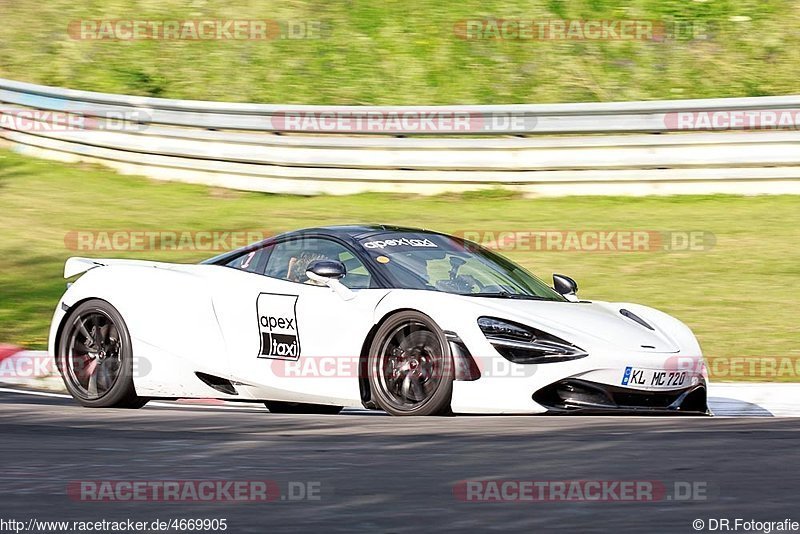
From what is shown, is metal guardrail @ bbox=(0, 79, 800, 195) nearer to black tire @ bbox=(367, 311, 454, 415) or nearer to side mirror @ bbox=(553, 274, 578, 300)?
side mirror @ bbox=(553, 274, 578, 300)

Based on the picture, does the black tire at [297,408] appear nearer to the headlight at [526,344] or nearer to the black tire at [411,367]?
the black tire at [411,367]

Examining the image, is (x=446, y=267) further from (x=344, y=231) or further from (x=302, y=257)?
(x=302, y=257)

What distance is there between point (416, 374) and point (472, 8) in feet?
35.7

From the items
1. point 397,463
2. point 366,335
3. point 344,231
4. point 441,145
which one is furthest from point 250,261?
point 441,145

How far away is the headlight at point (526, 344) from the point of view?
718 centimetres

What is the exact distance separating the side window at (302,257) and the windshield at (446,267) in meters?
0.14

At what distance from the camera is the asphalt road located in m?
4.50

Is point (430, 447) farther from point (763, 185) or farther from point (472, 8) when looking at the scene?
point (472, 8)

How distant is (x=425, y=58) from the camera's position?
673 inches

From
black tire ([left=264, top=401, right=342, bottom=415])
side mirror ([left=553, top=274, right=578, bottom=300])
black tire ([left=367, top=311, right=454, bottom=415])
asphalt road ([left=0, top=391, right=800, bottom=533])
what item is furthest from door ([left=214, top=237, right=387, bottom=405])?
side mirror ([left=553, top=274, right=578, bottom=300])

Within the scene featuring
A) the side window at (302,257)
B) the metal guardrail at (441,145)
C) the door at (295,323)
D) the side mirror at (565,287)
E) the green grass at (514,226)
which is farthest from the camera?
the metal guardrail at (441,145)

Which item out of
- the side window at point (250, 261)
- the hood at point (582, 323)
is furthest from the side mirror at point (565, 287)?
the side window at point (250, 261)

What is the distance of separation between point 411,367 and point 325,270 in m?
0.80

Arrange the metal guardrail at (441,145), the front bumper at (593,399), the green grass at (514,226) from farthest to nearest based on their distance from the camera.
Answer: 1. the metal guardrail at (441,145)
2. the green grass at (514,226)
3. the front bumper at (593,399)
